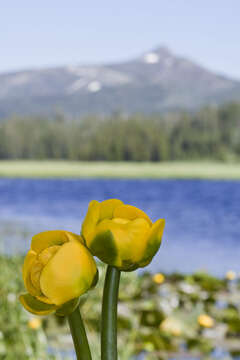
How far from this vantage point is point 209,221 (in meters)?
6.63

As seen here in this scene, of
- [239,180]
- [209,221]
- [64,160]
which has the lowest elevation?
[64,160]

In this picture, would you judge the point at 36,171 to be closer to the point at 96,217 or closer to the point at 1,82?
the point at 96,217

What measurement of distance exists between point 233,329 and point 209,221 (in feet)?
15.7

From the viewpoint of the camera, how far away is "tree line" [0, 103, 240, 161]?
63.0 feet

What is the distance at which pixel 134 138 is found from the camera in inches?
767

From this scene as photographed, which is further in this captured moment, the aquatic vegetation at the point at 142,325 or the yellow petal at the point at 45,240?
the aquatic vegetation at the point at 142,325

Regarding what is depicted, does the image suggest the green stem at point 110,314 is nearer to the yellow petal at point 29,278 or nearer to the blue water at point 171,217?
the yellow petal at point 29,278

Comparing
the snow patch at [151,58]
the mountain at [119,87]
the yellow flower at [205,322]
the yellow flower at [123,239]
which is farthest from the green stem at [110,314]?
the snow patch at [151,58]

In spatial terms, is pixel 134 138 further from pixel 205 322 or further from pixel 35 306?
pixel 35 306

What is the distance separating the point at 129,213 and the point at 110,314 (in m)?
0.06

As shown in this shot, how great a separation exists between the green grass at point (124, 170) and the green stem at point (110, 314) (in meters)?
14.7

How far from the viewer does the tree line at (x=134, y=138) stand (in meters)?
19.2

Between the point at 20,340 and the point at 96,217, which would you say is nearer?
the point at 96,217

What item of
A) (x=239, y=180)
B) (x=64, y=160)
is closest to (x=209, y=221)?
(x=239, y=180)
